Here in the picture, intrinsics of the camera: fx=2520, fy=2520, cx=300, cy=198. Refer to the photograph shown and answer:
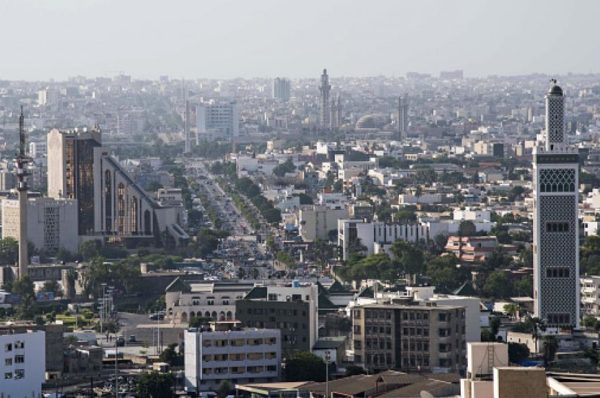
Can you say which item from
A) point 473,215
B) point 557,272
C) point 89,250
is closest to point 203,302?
point 557,272

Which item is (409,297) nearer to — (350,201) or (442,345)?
(442,345)

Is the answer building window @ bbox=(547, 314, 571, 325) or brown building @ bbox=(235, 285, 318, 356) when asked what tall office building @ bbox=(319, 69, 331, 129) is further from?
brown building @ bbox=(235, 285, 318, 356)

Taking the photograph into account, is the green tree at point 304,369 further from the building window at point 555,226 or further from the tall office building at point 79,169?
the tall office building at point 79,169

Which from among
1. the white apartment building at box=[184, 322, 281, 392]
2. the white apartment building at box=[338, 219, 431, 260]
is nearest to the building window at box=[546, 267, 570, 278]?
the white apartment building at box=[184, 322, 281, 392]

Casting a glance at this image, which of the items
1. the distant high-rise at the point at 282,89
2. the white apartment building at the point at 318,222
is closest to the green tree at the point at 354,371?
the white apartment building at the point at 318,222

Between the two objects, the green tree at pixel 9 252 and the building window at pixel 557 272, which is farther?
the green tree at pixel 9 252

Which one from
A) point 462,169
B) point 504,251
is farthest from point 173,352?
point 462,169
